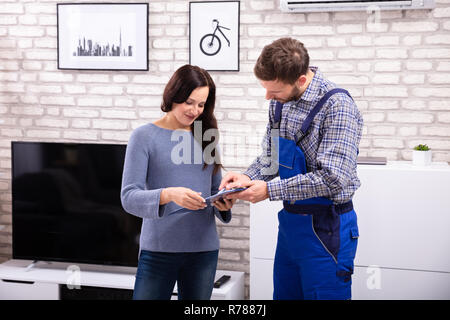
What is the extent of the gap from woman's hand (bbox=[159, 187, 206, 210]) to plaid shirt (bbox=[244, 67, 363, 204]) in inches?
10.5

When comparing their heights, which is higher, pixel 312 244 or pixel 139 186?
pixel 139 186

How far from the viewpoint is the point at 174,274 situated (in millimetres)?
2037

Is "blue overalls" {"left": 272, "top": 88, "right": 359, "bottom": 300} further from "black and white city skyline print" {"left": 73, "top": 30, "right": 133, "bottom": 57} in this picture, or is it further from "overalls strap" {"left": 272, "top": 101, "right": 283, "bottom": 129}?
"black and white city skyline print" {"left": 73, "top": 30, "right": 133, "bottom": 57}

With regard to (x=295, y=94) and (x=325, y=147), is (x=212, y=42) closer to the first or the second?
(x=295, y=94)

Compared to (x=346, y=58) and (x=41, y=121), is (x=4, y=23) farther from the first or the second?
(x=346, y=58)

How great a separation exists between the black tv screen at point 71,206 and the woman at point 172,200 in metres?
1.28

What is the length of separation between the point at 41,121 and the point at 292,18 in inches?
71.1

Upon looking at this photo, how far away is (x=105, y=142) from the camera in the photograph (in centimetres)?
357

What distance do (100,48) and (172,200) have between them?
1.90 meters

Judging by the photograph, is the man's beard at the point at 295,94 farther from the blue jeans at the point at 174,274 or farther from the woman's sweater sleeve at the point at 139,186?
the blue jeans at the point at 174,274

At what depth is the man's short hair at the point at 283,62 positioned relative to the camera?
6.03ft

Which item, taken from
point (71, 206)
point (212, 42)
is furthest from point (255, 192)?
point (71, 206)

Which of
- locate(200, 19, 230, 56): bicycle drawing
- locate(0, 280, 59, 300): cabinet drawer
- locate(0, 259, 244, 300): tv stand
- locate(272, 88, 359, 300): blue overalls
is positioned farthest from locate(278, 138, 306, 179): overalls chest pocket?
locate(0, 280, 59, 300): cabinet drawer
